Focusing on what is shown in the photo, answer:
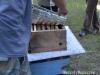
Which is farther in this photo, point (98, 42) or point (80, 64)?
point (98, 42)

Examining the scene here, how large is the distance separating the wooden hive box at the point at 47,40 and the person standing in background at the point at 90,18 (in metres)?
1.69

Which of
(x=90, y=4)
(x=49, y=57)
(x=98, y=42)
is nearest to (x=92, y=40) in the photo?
(x=98, y=42)

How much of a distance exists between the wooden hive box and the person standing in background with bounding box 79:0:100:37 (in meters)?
1.69

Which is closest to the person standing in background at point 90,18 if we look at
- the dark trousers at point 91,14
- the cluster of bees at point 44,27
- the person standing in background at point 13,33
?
the dark trousers at point 91,14

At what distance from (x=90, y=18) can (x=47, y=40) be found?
6.23ft

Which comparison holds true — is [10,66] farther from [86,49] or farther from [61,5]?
[86,49]

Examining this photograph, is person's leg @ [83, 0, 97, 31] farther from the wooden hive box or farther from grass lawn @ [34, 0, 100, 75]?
the wooden hive box

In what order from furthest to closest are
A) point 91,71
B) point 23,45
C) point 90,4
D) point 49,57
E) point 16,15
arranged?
point 90,4 → point 91,71 → point 49,57 → point 23,45 → point 16,15

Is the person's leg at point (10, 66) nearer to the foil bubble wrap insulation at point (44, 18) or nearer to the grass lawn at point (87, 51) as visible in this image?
the foil bubble wrap insulation at point (44, 18)

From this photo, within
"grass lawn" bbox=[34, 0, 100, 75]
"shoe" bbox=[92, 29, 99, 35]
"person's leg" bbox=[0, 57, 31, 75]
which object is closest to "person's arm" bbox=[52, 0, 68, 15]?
"person's leg" bbox=[0, 57, 31, 75]

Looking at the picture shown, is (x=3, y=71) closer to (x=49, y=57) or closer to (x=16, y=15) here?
(x=16, y=15)

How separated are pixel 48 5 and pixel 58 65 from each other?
1733 millimetres

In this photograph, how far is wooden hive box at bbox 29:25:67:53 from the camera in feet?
7.27

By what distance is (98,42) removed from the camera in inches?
148
